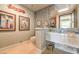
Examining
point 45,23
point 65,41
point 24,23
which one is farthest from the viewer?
point 24,23

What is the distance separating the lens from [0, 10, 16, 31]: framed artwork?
1784 millimetres

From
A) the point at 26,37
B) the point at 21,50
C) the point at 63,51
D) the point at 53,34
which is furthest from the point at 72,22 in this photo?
the point at 21,50

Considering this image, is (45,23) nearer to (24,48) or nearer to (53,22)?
(53,22)

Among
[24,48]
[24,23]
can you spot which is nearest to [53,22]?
[24,23]

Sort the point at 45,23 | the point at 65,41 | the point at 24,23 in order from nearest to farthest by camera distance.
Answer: the point at 65,41, the point at 45,23, the point at 24,23

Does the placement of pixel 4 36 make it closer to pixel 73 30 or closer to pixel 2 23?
pixel 2 23

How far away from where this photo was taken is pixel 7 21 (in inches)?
72.6

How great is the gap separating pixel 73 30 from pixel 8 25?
1542 millimetres

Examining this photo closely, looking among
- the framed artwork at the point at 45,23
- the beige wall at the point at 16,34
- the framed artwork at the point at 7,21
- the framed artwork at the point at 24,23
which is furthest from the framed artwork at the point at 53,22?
the framed artwork at the point at 7,21

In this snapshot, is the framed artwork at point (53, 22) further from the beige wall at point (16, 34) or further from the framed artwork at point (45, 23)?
the beige wall at point (16, 34)

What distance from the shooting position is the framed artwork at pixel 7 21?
5.85 ft

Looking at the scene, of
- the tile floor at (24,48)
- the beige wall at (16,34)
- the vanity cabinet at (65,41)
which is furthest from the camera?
the beige wall at (16,34)

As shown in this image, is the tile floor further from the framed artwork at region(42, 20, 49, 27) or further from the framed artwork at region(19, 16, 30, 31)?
the framed artwork at region(42, 20, 49, 27)

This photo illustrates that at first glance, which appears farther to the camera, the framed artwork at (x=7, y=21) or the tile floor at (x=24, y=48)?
the framed artwork at (x=7, y=21)
